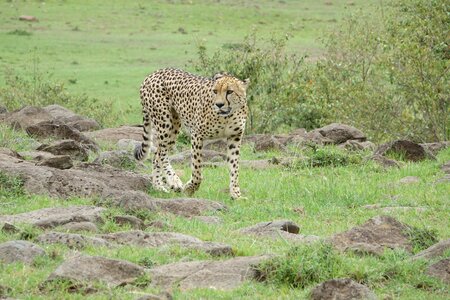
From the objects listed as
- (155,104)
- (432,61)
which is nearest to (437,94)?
(432,61)

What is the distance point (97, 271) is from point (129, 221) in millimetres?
2242

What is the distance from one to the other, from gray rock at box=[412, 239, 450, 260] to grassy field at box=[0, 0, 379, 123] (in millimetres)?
15138

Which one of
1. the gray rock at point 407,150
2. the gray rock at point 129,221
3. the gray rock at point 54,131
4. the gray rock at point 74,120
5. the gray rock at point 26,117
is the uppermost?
the gray rock at point 129,221

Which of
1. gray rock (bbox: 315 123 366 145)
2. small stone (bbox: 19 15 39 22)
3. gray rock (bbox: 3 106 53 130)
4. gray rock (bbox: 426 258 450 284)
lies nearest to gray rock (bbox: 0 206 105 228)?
gray rock (bbox: 426 258 450 284)

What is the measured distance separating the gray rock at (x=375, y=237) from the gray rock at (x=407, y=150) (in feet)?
18.5

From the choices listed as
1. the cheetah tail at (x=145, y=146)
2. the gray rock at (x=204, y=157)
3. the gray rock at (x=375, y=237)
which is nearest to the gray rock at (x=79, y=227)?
the gray rock at (x=375, y=237)

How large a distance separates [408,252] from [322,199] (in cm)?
308

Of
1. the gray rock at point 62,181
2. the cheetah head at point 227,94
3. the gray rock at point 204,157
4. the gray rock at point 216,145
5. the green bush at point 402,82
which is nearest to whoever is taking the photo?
the gray rock at point 62,181

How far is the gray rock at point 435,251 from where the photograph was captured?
8570 millimetres

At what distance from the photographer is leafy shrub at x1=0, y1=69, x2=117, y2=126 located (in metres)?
21.6

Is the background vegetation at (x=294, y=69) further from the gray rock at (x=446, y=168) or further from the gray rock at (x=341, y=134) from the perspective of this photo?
the gray rock at (x=446, y=168)

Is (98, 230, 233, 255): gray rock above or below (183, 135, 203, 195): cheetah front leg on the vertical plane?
above

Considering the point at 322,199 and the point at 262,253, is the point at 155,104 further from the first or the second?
the point at 262,253

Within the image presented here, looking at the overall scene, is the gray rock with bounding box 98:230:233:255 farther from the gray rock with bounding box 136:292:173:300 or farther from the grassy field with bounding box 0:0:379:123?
the grassy field with bounding box 0:0:379:123
